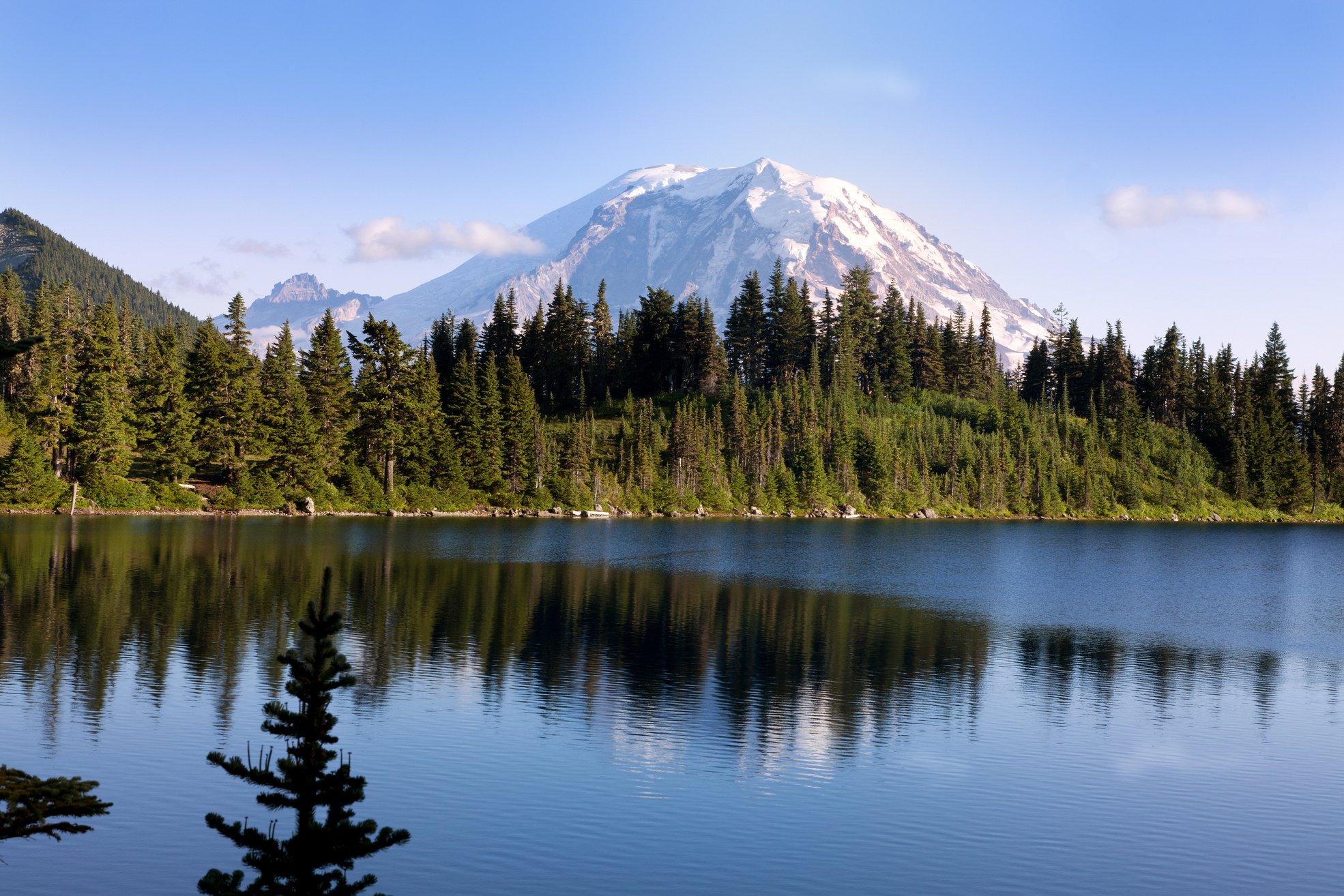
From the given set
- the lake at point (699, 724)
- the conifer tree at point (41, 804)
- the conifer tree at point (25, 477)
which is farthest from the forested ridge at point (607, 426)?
the conifer tree at point (41, 804)

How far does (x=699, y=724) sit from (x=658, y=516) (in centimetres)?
11525

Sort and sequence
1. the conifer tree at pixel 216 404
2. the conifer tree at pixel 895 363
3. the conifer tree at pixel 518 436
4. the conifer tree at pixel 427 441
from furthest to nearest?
the conifer tree at pixel 895 363, the conifer tree at pixel 518 436, the conifer tree at pixel 427 441, the conifer tree at pixel 216 404

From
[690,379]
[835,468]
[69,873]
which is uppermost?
[690,379]

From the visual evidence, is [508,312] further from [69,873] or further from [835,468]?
[69,873]

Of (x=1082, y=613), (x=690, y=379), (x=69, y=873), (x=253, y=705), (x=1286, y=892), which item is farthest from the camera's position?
(x=690, y=379)

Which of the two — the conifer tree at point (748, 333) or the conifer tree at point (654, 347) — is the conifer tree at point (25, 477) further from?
the conifer tree at point (748, 333)

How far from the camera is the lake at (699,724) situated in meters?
22.0

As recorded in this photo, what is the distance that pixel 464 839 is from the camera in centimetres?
2241

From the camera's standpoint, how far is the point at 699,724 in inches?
1291

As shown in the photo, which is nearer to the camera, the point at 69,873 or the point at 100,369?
the point at 69,873

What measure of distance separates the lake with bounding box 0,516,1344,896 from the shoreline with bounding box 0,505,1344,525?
113ft

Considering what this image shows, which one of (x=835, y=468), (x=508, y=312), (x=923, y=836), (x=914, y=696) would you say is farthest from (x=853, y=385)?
(x=923, y=836)

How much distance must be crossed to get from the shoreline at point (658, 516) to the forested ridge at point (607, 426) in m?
1.12

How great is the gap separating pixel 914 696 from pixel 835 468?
129 m
